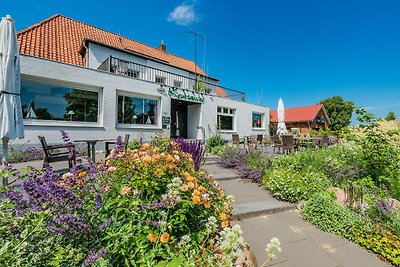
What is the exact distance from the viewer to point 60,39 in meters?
12.3

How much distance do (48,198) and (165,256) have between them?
37.5 inches

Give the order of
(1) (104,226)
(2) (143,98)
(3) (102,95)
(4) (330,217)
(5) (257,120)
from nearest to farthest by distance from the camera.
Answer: (1) (104,226) < (4) (330,217) < (3) (102,95) < (2) (143,98) < (5) (257,120)

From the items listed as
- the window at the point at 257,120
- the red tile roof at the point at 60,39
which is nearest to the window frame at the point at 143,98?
the red tile roof at the point at 60,39

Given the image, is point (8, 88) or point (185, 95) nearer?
point (8, 88)

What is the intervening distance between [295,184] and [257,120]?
15491 mm

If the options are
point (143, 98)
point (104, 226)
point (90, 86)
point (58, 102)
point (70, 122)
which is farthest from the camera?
point (143, 98)

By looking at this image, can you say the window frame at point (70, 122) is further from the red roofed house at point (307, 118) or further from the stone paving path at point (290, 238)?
the red roofed house at point (307, 118)

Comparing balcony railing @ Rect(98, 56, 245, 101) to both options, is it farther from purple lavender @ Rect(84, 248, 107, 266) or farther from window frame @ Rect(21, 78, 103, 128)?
purple lavender @ Rect(84, 248, 107, 266)

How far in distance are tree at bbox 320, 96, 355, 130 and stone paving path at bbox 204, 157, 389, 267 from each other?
42.0m

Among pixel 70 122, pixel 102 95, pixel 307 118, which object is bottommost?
pixel 70 122

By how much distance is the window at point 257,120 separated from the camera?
18625 millimetres

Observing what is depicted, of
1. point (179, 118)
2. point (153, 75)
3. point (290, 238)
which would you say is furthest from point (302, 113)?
point (290, 238)

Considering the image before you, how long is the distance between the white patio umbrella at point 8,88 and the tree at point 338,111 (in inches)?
1757

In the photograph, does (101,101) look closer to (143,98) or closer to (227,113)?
(143,98)
